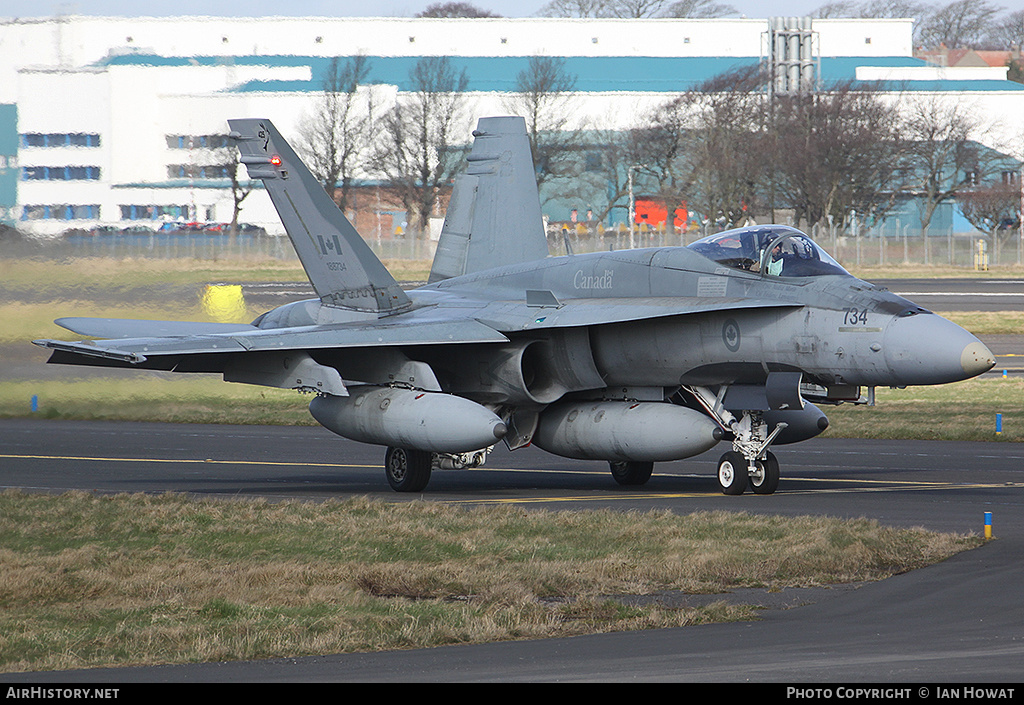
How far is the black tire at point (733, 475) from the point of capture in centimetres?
1428

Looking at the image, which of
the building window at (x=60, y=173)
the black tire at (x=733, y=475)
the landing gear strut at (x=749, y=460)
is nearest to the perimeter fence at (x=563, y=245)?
the building window at (x=60, y=173)

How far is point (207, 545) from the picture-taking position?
1115cm

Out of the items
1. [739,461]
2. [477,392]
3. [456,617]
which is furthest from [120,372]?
[456,617]

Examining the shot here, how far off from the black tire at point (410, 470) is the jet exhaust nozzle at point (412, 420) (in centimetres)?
48

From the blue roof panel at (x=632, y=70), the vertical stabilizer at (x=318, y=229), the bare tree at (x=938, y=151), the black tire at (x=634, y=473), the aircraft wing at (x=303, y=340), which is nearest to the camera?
the aircraft wing at (x=303, y=340)

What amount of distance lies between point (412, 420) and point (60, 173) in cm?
1785

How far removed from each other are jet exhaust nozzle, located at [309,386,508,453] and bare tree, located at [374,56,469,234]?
119 ft

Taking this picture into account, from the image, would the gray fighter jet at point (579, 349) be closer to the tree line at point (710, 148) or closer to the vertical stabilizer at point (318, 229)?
the vertical stabilizer at point (318, 229)

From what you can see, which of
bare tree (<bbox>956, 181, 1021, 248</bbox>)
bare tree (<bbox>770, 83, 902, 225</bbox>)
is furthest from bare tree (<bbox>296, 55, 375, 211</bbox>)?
bare tree (<bbox>956, 181, 1021, 248</bbox>)

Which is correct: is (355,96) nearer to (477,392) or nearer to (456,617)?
(477,392)

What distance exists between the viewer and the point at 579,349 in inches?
605

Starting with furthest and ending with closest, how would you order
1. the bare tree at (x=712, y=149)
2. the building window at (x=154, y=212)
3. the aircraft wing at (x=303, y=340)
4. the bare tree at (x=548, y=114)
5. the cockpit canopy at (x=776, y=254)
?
the bare tree at (x=548, y=114)
the bare tree at (x=712, y=149)
the building window at (x=154, y=212)
the aircraft wing at (x=303, y=340)
the cockpit canopy at (x=776, y=254)

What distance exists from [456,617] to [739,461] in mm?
6867

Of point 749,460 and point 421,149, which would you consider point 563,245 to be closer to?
point 421,149
